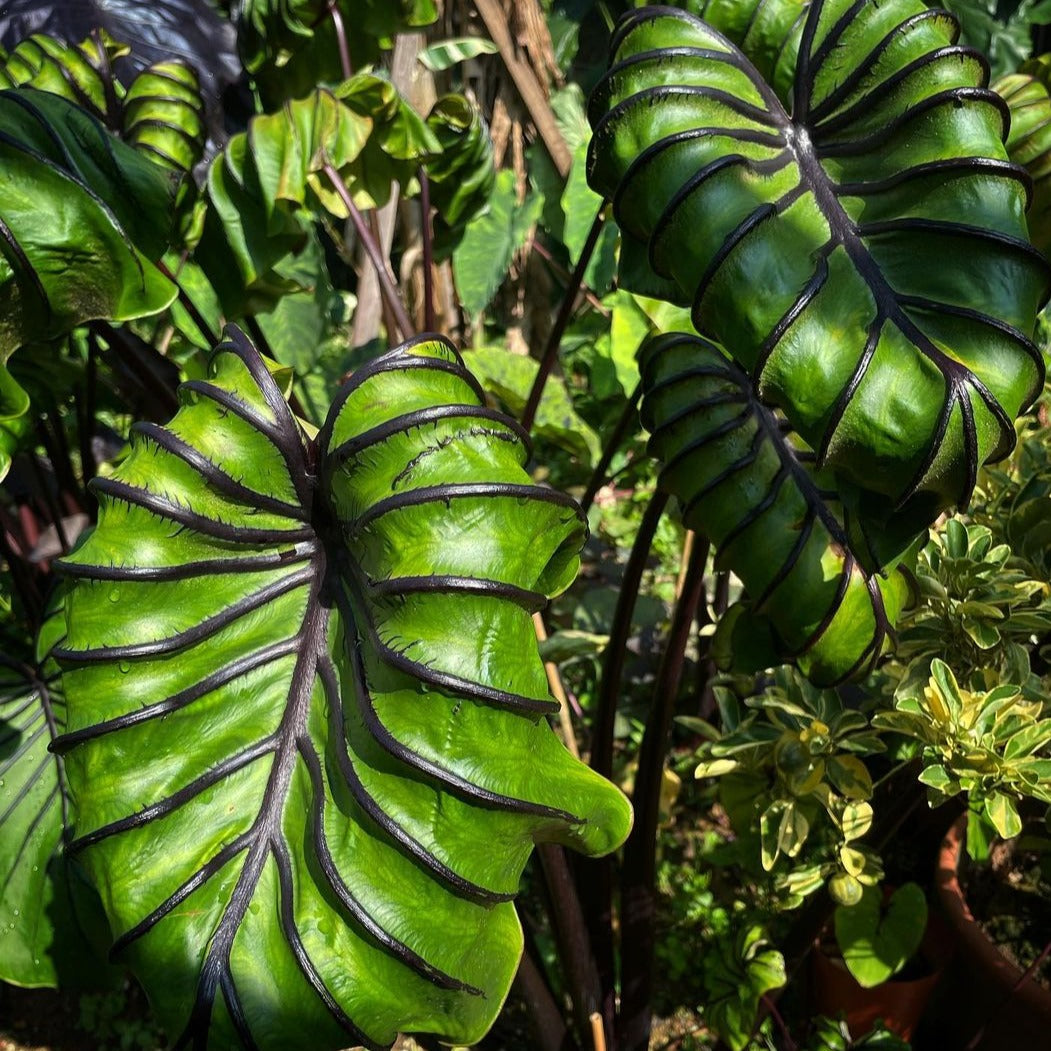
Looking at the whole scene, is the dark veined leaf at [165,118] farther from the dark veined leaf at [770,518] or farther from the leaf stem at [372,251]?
the dark veined leaf at [770,518]

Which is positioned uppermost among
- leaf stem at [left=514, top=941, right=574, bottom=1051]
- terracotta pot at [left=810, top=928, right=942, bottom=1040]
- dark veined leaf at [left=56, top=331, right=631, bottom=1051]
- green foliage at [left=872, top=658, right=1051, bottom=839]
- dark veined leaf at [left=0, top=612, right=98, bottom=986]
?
dark veined leaf at [left=56, top=331, right=631, bottom=1051]

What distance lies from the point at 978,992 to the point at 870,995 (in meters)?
0.13

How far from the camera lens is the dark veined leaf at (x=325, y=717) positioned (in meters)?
0.50

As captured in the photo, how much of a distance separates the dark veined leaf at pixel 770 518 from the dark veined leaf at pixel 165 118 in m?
0.65

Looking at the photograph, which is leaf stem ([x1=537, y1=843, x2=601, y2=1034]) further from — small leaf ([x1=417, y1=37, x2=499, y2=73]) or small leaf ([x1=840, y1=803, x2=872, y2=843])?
small leaf ([x1=417, y1=37, x2=499, y2=73])

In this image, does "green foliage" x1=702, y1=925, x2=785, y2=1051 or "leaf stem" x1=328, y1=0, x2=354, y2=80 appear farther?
"leaf stem" x1=328, y1=0, x2=354, y2=80

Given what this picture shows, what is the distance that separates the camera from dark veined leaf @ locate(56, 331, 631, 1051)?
50 centimetres

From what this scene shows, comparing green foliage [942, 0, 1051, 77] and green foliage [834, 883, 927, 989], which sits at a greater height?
green foliage [942, 0, 1051, 77]

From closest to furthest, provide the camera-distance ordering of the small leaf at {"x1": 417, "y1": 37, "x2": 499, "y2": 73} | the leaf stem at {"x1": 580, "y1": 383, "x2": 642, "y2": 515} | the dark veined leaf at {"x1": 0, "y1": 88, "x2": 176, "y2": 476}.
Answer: the dark veined leaf at {"x1": 0, "y1": 88, "x2": 176, "y2": 476}
the leaf stem at {"x1": 580, "y1": 383, "x2": 642, "y2": 515}
the small leaf at {"x1": 417, "y1": 37, "x2": 499, "y2": 73}

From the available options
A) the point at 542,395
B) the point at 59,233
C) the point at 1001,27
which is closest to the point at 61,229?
the point at 59,233

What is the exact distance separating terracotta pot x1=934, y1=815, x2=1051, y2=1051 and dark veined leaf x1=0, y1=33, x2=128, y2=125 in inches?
54.0

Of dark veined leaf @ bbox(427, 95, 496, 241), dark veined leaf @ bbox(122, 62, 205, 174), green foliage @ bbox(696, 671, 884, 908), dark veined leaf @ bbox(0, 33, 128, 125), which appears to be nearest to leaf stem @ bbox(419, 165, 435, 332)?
dark veined leaf @ bbox(427, 95, 496, 241)

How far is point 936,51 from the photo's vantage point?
1.82ft

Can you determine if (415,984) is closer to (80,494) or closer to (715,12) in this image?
(715,12)
